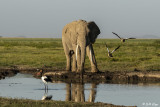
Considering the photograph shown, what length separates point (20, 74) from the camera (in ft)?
89.9

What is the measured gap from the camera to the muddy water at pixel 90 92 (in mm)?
16406

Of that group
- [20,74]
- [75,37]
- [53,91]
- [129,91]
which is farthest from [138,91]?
[20,74]

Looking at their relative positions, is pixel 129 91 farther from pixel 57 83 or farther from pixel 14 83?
pixel 14 83

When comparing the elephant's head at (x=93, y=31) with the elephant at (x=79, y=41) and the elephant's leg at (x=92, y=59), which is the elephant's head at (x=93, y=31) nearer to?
the elephant at (x=79, y=41)

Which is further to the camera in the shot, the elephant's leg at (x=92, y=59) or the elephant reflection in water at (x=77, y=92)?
the elephant's leg at (x=92, y=59)

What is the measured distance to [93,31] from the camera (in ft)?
85.9

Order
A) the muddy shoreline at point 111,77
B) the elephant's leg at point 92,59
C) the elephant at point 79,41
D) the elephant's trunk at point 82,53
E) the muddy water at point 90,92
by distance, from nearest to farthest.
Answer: the muddy water at point 90,92 → the muddy shoreline at point 111,77 → the elephant's trunk at point 82,53 → the elephant at point 79,41 → the elephant's leg at point 92,59

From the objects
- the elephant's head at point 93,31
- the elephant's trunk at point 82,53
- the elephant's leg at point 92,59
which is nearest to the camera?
the elephant's trunk at point 82,53

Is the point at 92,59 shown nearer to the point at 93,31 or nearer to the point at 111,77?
→ the point at 111,77

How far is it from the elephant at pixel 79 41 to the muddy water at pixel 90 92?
10.2 feet

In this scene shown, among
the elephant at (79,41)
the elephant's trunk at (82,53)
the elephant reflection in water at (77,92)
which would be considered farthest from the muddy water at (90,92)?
the elephant at (79,41)

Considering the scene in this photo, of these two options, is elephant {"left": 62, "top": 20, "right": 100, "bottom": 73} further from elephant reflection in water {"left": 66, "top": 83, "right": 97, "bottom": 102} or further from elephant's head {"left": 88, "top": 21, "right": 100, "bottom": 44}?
elephant reflection in water {"left": 66, "top": 83, "right": 97, "bottom": 102}

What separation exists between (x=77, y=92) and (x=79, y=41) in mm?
6795

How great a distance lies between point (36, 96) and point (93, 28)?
10.0 m
